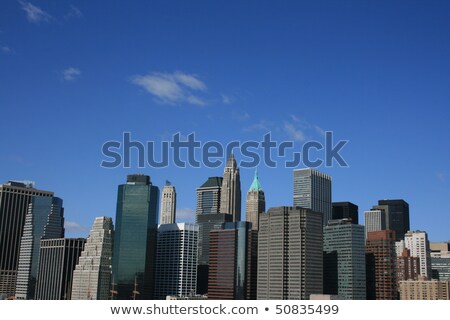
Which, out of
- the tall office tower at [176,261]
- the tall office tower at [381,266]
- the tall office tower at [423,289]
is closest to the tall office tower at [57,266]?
the tall office tower at [176,261]

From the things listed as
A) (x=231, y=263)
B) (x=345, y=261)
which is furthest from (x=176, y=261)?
(x=345, y=261)

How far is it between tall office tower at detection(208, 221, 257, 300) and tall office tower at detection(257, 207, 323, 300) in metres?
7.21

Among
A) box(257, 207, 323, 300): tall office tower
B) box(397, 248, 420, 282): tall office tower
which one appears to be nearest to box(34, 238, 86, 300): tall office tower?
box(257, 207, 323, 300): tall office tower

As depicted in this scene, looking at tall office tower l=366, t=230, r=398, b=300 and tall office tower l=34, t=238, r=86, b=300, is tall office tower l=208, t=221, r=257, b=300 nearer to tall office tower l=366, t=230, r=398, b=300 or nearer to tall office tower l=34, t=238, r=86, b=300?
tall office tower l=366, t=230, r=398, b=300

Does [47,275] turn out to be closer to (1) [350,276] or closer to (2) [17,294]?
(2) [17,294]

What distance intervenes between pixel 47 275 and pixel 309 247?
89506 millimetres

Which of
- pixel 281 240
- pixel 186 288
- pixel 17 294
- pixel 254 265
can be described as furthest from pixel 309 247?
pixel 17 294

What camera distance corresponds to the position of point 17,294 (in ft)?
645

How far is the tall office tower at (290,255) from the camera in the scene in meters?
140

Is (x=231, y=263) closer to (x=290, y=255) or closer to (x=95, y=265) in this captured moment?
(x=290, y=255)

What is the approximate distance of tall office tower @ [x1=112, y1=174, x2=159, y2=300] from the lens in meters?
160

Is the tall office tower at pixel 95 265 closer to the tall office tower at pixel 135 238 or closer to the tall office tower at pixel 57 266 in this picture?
the tall office tower at pixel 57 266

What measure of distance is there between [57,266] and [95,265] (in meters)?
17.9
